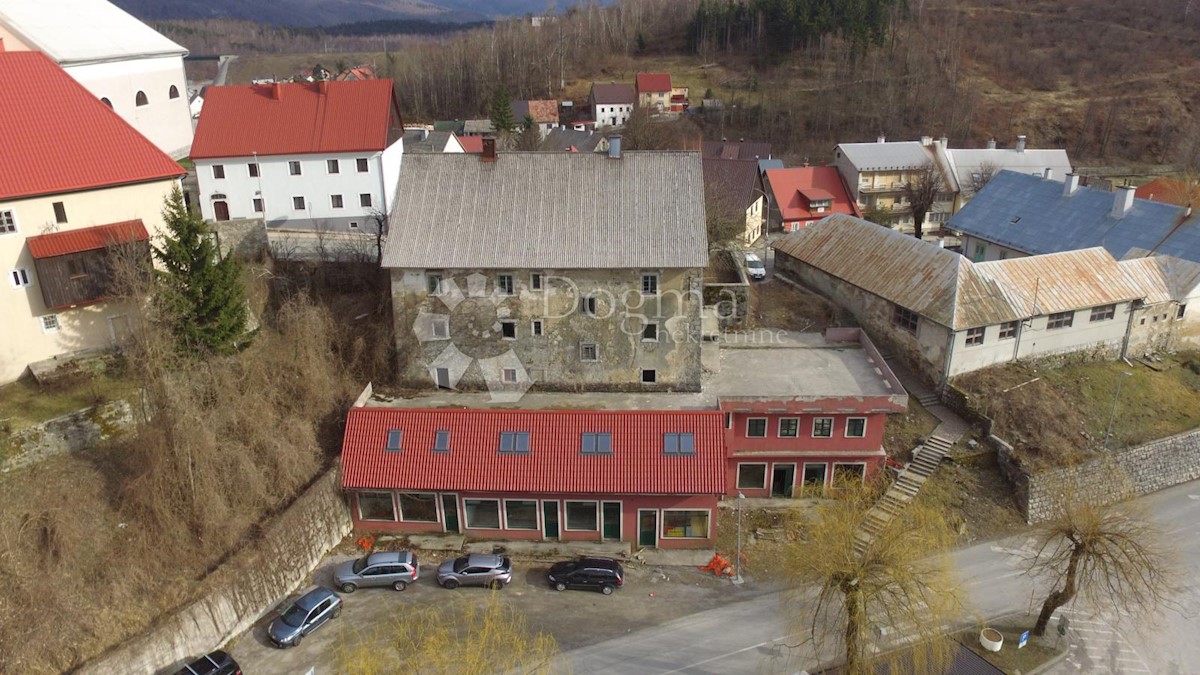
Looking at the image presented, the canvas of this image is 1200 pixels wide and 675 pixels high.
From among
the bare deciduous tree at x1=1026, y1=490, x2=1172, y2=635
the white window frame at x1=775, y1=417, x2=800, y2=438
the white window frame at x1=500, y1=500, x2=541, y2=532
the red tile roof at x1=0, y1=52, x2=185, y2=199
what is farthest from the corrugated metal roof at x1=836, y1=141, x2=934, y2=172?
the red tile roof at x1=0, y1=52, x2=185, y2=199

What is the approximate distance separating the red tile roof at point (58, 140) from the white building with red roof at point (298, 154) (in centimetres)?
1410

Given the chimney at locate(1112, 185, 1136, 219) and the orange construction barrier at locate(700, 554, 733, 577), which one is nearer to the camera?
the orange construction barrier at locate(700, 554, 733, 577)

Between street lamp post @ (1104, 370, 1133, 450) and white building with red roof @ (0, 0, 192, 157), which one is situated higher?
white building with red roof @ (0, 0, 192, 157)

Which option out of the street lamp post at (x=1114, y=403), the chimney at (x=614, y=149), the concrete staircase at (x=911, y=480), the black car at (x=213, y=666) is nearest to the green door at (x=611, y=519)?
the concrete staircase at (x=911, y=480)

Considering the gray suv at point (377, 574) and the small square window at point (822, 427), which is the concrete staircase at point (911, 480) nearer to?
the small square window at point (822, 427)

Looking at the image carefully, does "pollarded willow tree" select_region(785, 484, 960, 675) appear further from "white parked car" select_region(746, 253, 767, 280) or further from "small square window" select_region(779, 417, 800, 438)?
"white parked car" select_region(746, 253, 767, 280)

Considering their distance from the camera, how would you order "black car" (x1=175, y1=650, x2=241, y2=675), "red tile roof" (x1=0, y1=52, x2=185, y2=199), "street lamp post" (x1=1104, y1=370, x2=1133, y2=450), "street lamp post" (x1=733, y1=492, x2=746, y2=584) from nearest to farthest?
"black car" (x1=175, y1=650, x2=241, y2=675)
"street lamp post" (x1=733, y1=492, x2=746, y2=584)
"red tile roof" (x1=0, y1=52, x2=185, y2=199)
"street lamp post" (x1=1104, y1=370, x2=1133, y2=450)

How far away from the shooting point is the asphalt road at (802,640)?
28609 millimetres

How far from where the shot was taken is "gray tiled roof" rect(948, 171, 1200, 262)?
165ft

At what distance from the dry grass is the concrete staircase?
3.35m

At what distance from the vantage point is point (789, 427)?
37156 millimetres

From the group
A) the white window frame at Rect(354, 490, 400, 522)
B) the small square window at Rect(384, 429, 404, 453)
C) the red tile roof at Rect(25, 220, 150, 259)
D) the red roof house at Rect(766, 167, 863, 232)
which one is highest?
the red tile roof at Rect(25, 220, 150, 259)

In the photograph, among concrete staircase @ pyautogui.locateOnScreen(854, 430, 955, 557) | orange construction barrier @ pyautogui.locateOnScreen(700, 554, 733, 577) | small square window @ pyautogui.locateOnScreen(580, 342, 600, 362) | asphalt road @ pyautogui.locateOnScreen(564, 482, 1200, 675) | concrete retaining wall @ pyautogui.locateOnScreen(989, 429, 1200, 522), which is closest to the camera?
asphalt road @ pyautogui.locateOnScreen(564, 482, 1200, 675)

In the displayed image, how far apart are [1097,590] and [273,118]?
5347cm
